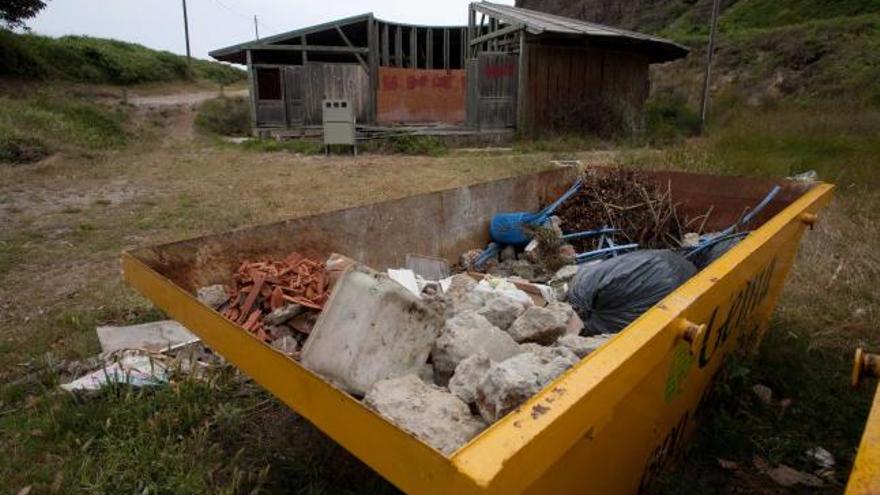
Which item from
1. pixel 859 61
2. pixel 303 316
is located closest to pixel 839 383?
pixel 303 316

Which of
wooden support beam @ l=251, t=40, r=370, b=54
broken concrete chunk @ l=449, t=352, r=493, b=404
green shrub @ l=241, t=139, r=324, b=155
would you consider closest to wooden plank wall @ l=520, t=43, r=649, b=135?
wooden support beam @ l=251, t=40, r=370, b=54

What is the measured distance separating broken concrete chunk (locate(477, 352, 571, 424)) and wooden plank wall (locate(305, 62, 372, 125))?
13.6 metres

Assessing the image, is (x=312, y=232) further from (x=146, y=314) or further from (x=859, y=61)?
(x=859, y=61)

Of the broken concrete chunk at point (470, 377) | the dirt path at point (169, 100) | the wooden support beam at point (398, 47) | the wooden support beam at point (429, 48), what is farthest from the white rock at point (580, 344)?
the dirt path at point (169, 100)

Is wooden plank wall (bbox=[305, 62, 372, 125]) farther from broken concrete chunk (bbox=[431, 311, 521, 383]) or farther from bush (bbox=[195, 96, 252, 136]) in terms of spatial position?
broken concrete chunk (bbox=[431, 311, 521, 383])

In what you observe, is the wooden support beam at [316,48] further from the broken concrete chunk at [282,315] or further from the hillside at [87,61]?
the broken concrete chunk at [282,315]

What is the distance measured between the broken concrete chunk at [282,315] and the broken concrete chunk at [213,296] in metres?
0.20

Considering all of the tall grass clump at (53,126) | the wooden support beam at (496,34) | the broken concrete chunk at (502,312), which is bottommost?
the broken concrete chunk at (502,312)

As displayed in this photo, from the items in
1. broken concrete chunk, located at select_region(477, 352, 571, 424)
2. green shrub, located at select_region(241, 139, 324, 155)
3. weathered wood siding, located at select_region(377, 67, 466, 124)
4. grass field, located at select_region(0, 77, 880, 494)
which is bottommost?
grass field, located at select_region(0, 77, 880, 494)

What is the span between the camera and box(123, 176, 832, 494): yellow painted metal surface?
2.75 ft

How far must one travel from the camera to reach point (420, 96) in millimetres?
15219

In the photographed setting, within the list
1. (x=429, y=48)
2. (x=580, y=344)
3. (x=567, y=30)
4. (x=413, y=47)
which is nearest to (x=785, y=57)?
(x=567, y=30)

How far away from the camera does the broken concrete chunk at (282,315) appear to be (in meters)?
2.05

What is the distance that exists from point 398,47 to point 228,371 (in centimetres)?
1568
